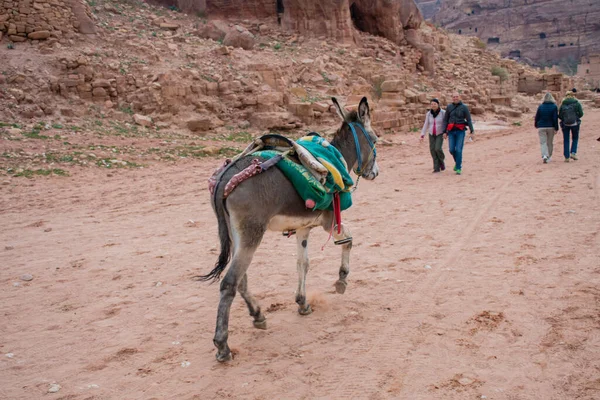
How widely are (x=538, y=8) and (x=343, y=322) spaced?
9893 centimetres

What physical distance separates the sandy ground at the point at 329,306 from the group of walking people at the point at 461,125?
9.95ft

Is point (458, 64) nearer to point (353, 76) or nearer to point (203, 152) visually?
point (353, 76)

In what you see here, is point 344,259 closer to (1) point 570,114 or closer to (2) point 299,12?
(1) point 570,114

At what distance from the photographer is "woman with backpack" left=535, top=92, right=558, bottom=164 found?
12.7m

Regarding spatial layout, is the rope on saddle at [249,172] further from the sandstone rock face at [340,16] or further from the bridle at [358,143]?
the sandstone rock face at [340,16]

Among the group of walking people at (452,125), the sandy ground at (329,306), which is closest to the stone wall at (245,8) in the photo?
the group of walking people at (452,125)

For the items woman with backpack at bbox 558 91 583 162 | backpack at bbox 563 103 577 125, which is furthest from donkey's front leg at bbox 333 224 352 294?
backpack at bbox 563 103 577 125

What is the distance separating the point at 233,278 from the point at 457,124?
9.77 metres

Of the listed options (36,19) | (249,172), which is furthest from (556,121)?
(36,19)

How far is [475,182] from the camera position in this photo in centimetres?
1137

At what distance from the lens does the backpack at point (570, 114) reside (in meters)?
12.7

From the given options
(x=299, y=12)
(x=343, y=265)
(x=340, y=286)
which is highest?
(x=299, y=12)

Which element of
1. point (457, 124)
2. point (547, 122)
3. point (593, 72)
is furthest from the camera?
point (593, 72)

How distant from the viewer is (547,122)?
12.7m
